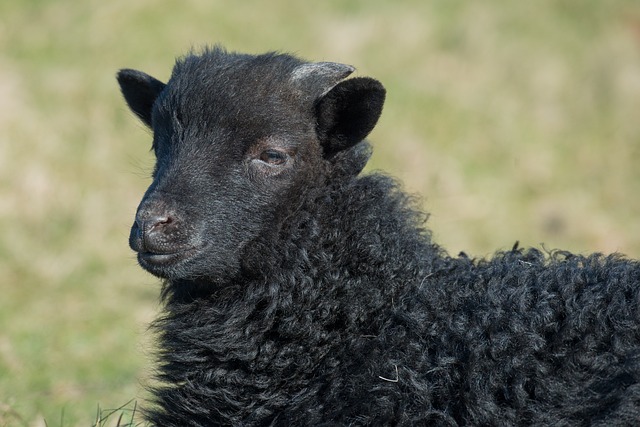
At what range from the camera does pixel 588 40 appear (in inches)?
890

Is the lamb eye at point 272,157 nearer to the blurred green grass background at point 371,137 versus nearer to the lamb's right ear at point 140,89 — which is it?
the lamb's right ear at point 140,89

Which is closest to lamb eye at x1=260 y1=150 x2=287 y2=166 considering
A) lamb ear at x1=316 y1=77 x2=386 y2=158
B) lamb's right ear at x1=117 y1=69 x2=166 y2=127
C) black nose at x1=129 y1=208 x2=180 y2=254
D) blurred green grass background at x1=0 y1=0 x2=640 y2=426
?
lamb ear at x1=316 y1=77 x2=386 y2=158

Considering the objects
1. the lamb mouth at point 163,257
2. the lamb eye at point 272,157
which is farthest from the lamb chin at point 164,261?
the lamb eye at point 272,157

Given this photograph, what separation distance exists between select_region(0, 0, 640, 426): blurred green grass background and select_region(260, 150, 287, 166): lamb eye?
368cm

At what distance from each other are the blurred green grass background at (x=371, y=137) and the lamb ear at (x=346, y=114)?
3.86m

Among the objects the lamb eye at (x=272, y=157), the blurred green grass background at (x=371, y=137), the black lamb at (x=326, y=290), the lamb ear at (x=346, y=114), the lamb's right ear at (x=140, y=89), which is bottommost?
the black lamb at (x=326, y=290)

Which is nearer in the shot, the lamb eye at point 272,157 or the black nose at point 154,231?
the black nose at point 154,231

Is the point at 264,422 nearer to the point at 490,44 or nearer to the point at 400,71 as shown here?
the point at 400,71

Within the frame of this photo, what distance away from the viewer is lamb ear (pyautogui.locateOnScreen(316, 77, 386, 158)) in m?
5.80

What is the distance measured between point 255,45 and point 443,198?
17.9 ft

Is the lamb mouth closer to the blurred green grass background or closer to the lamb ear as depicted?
the lamb ear

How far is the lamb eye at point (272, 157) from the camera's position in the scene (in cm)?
562

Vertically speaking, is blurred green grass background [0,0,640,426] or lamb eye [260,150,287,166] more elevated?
blurred green grass background [0,0,640,426]

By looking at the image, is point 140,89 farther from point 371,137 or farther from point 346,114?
point 371,137
